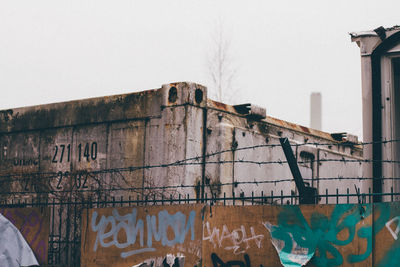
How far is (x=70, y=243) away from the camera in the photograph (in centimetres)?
955

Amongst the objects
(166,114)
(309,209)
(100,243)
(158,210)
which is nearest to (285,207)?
(309,209)

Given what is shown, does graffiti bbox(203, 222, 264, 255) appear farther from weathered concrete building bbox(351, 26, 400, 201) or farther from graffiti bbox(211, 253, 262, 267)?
weathered concrete building bbox(351, 26, 400, 201)

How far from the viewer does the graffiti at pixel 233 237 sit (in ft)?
21.5

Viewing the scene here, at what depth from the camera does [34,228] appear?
29.0 feet

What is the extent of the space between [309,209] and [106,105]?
4.77 meters

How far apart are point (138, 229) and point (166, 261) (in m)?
0.65

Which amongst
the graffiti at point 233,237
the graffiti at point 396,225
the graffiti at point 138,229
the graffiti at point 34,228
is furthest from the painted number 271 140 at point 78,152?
the graffiti at point 396,225

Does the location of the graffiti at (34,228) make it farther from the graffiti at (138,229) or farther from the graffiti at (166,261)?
the graffiti at (166,261)

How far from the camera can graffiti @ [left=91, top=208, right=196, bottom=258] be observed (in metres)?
7.11

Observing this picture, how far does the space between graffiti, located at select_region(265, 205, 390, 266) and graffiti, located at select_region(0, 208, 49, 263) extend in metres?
3.67

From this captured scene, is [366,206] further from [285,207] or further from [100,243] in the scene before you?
[100,243]

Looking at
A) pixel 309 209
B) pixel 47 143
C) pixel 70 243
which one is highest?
pixel 47 143

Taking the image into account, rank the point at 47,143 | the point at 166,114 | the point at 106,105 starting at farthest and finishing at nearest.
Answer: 1. the point at 47,143
2. the point at 106,105
3. the point at 166,114

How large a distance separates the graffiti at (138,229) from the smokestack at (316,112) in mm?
48564
